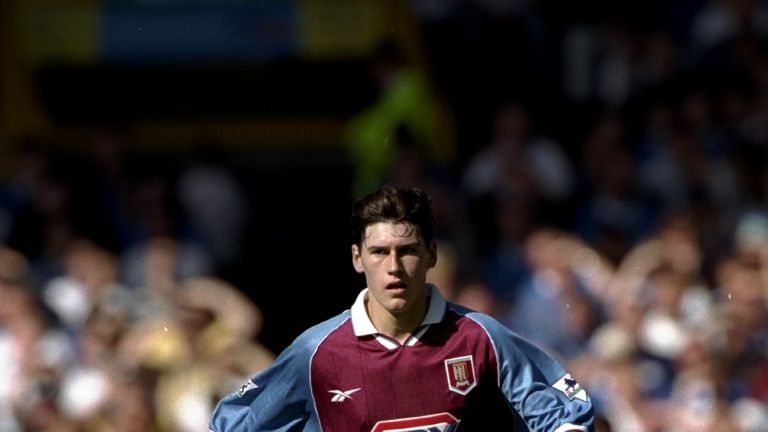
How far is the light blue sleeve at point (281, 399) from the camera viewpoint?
269 inches

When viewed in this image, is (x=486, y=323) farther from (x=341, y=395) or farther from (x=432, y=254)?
(x=341, y=395)

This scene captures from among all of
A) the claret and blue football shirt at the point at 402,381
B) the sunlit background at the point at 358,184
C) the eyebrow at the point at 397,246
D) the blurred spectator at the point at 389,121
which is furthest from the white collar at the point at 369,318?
the blurred spectator at the point at 389,121

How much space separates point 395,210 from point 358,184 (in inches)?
229

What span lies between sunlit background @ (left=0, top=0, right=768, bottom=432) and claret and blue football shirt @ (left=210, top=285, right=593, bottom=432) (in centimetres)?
183

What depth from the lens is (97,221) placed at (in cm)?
1250

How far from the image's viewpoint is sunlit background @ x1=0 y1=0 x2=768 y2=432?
10.7m

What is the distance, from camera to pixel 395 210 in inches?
264

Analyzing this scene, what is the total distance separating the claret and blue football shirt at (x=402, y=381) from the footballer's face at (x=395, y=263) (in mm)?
160

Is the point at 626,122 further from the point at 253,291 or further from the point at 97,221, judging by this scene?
the point at 97,221

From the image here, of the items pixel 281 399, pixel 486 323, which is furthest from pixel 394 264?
pixel 281 399

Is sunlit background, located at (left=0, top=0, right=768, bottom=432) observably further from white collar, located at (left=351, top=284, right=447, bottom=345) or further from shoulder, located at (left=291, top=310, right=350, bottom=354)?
shoulder, located at (left=291, top=310, right=350, bottom=354)

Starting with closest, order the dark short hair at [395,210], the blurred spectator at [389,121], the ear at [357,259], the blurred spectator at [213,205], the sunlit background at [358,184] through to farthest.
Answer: the dark short hair at [395,210], the ear at [357,259], the sunlit background at [358,184], the blurred spectator at [389,121], the blurred spectator at [213,205]

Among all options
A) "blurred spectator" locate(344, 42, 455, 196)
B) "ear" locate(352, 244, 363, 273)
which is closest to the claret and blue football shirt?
Answer: "ear" locate(352, 244, 363, 273)

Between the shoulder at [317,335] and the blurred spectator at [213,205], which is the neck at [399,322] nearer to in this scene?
the shoulder at [317,335]
